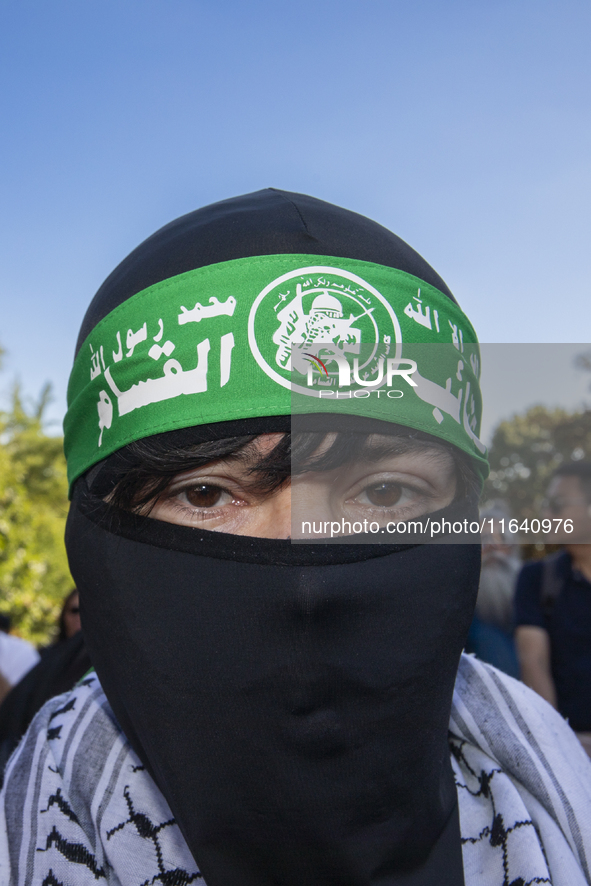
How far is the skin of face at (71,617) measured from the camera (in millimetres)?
3564

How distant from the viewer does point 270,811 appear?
968mm

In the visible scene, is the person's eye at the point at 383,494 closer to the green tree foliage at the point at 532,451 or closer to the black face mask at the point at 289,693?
the black face mask at the point at 289,693

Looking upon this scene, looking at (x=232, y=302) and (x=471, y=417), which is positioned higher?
(x=232, y=302)

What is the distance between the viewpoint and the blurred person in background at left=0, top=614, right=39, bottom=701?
3641 millimetres

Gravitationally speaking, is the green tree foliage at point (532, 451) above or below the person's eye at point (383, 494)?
above

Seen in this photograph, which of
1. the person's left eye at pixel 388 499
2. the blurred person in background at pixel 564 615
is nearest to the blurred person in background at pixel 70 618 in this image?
the blurred person in background at pixel 564 615

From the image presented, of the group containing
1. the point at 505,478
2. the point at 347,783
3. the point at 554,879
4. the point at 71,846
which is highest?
the point at 505,478

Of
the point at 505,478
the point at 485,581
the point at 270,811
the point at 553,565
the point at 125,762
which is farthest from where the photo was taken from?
the point at 485,581

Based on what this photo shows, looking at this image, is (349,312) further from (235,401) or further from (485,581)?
(485,581)

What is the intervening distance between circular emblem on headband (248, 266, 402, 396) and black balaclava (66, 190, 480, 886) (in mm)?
100

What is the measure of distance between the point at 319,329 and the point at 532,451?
→ 1176 millimetres

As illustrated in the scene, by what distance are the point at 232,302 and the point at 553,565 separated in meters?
2.43

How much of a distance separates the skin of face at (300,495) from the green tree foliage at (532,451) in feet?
1.04

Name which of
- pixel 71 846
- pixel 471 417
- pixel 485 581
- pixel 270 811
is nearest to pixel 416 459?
pixel 471 417
